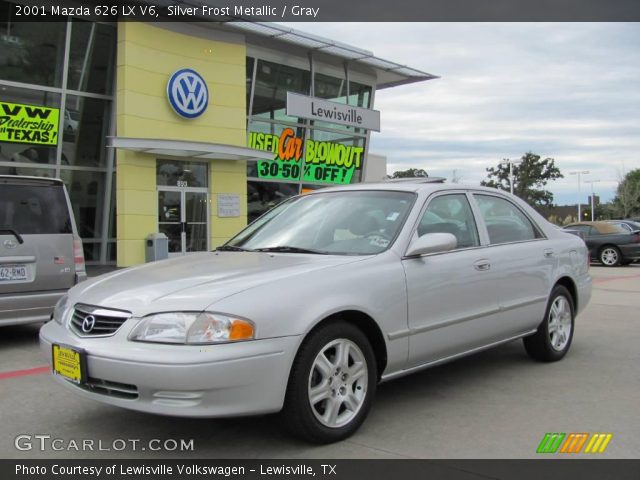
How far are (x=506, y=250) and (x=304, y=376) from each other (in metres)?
2.43

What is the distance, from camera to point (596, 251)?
1941 centimetres

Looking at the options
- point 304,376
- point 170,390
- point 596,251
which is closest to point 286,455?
point 304,376

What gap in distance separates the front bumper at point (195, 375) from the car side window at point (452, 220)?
1677 mm

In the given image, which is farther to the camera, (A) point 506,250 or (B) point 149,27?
(B) point 149,27

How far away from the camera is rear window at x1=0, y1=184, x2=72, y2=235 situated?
6.23 meters

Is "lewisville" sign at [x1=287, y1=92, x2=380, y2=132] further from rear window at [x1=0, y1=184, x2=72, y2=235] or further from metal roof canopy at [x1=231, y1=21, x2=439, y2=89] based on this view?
rear window at [x1=0, y1=184, x2=72, y2=235]

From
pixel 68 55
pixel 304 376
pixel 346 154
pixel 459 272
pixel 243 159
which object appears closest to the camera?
pixel 304 376

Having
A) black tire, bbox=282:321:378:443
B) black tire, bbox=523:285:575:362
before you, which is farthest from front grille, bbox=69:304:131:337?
black tire, bbox=523:285:575:362

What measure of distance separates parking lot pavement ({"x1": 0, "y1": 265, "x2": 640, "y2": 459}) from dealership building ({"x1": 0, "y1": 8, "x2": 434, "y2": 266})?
1051 centimetres

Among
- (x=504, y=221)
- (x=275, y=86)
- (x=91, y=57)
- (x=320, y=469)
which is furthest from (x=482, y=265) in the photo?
(x=275, y=86)

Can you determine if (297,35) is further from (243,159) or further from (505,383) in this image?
(505,383)

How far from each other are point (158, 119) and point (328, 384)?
45.1ft

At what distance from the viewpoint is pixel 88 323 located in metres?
3.52

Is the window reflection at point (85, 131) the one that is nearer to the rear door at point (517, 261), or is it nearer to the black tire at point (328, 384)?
the rear door at point (517, 261)
